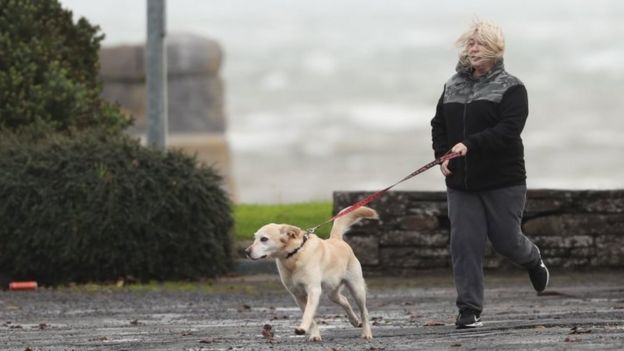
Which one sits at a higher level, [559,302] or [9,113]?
[9,113]

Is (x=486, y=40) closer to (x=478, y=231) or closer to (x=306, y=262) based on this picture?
(x=478, y=231)

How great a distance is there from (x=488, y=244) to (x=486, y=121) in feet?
21.7

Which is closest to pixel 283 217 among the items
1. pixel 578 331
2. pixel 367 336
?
pixel 367 336

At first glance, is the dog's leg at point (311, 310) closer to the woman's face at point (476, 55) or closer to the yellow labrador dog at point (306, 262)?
the yellow labrador dog at point (306, 262)

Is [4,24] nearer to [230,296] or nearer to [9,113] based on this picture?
[9,113]

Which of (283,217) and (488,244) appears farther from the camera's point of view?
(283,217)

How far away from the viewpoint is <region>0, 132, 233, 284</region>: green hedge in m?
16.8

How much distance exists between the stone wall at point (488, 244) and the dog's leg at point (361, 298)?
6.09m

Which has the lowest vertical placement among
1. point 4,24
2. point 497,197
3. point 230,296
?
point 230,296

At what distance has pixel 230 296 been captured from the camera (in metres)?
16.0

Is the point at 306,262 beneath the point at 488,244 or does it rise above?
above

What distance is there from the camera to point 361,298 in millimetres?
11344

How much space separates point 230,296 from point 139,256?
1345mm

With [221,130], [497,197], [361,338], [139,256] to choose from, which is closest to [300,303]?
[361,338]
